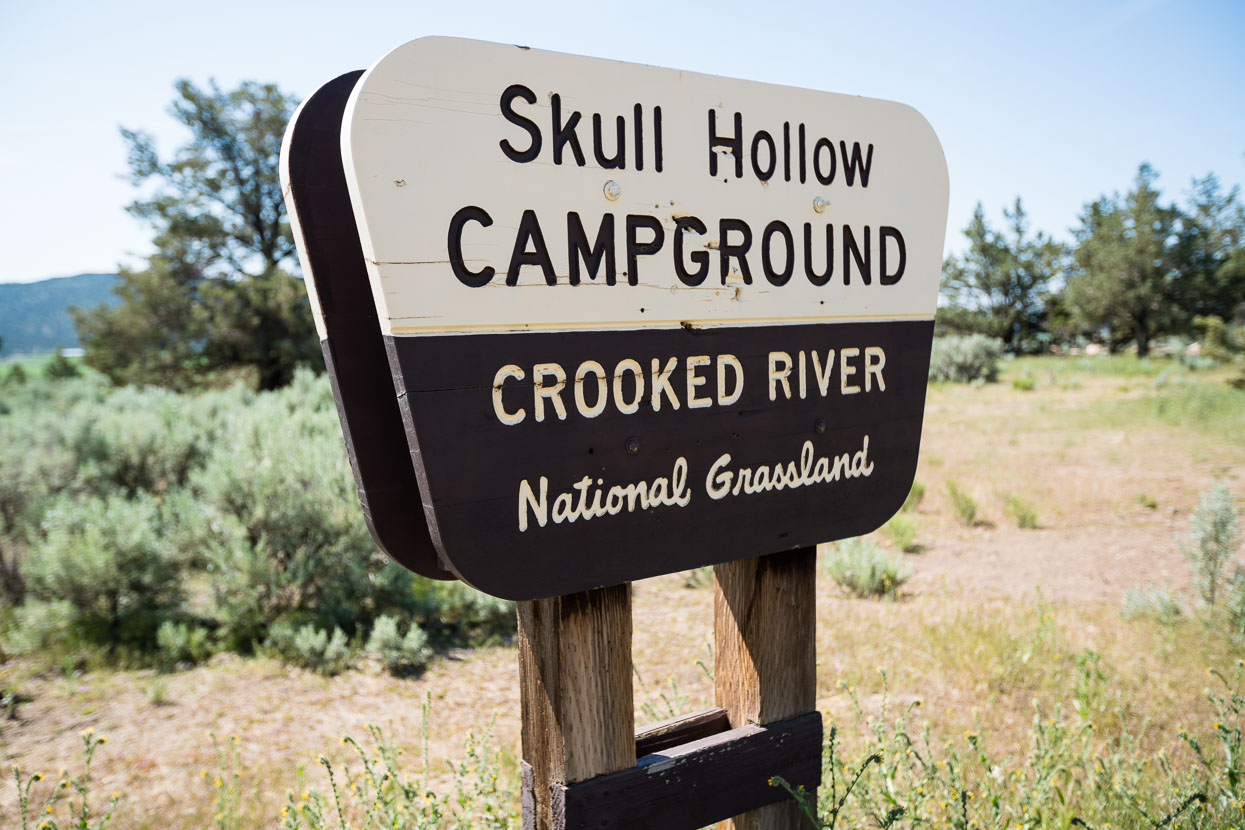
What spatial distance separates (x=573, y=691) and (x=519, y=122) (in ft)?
3.47

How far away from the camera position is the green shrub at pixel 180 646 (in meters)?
4.48

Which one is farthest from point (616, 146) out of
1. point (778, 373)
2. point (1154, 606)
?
point (1154, 606)

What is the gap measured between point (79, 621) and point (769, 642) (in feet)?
15.3

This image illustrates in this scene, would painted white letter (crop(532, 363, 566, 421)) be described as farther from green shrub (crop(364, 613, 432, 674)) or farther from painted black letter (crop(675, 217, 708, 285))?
green shrub (crop(364, 613, 432, 674))

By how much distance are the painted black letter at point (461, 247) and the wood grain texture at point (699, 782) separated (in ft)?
3.21

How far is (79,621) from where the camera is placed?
471 cm

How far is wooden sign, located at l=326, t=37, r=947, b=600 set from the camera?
4.06 ft

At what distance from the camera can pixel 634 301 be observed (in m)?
1.44

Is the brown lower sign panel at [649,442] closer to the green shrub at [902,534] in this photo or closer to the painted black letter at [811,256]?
the painted black letter at [811,256]

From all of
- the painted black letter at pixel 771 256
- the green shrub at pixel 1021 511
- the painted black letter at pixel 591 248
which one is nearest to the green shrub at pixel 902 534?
the green shrub at pixel 1021 511

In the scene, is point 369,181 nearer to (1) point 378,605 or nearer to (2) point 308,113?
(2) point 308,113

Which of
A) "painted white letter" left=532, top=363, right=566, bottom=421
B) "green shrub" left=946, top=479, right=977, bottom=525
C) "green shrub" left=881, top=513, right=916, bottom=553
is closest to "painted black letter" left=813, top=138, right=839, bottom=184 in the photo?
"painted white letter" left=532, top=363, right=566, bottom=421

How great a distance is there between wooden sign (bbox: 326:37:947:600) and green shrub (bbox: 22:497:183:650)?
4.32 meters

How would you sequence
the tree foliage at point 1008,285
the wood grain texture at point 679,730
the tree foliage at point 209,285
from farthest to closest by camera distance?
the tree foliage at point 1008,285, the tree foliage at point 209,285, the wood grain texture at point 679,730
